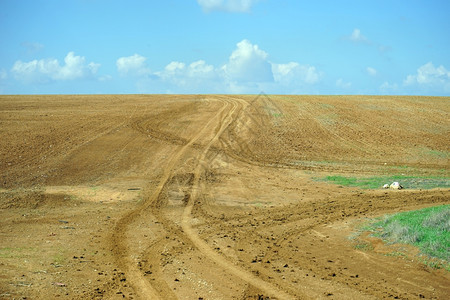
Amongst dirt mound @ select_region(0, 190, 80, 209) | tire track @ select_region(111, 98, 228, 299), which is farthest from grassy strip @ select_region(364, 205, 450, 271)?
dirt mound @ select_region(0, 190, 80, 209)

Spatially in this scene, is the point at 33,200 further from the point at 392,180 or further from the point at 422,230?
the point at 392,180

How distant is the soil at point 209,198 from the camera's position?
10219 mm

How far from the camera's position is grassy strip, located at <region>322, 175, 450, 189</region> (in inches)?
787

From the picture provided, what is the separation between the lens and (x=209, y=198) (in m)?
18.6

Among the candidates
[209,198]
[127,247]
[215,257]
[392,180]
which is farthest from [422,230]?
[392,180]

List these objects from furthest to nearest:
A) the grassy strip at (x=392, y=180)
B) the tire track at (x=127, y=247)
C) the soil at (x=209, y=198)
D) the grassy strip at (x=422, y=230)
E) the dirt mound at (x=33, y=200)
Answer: the grassy strip at (x=392, y=180)
the dirt mound at (x=33, y=200)
the grassy strip at (x=422, y=230)
the soil at (x=209, y=198)
the tire track at (x=127, y=247)

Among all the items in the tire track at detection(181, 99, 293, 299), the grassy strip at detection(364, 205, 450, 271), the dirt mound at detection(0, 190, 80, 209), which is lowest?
the tire track at detection(181, 99, 293, 299)

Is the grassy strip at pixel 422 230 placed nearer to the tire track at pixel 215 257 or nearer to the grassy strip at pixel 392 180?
the tire track at pixel 215 257

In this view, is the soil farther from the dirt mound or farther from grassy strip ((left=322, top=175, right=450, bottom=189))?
grassy strip ((left=322, top=175, right=450, bottom=189))

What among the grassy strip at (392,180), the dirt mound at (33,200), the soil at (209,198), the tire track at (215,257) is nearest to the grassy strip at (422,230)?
the soil at (209,198)

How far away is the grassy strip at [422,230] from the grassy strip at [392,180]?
18.4ft

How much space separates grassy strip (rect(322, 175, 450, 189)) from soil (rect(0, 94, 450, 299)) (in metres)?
0.79

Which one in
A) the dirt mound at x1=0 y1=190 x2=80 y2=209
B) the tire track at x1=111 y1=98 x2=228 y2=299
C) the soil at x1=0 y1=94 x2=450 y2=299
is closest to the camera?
the tire track at x1=111 y1=98 x2=228 y2=299

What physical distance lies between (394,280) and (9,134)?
2447 cm
